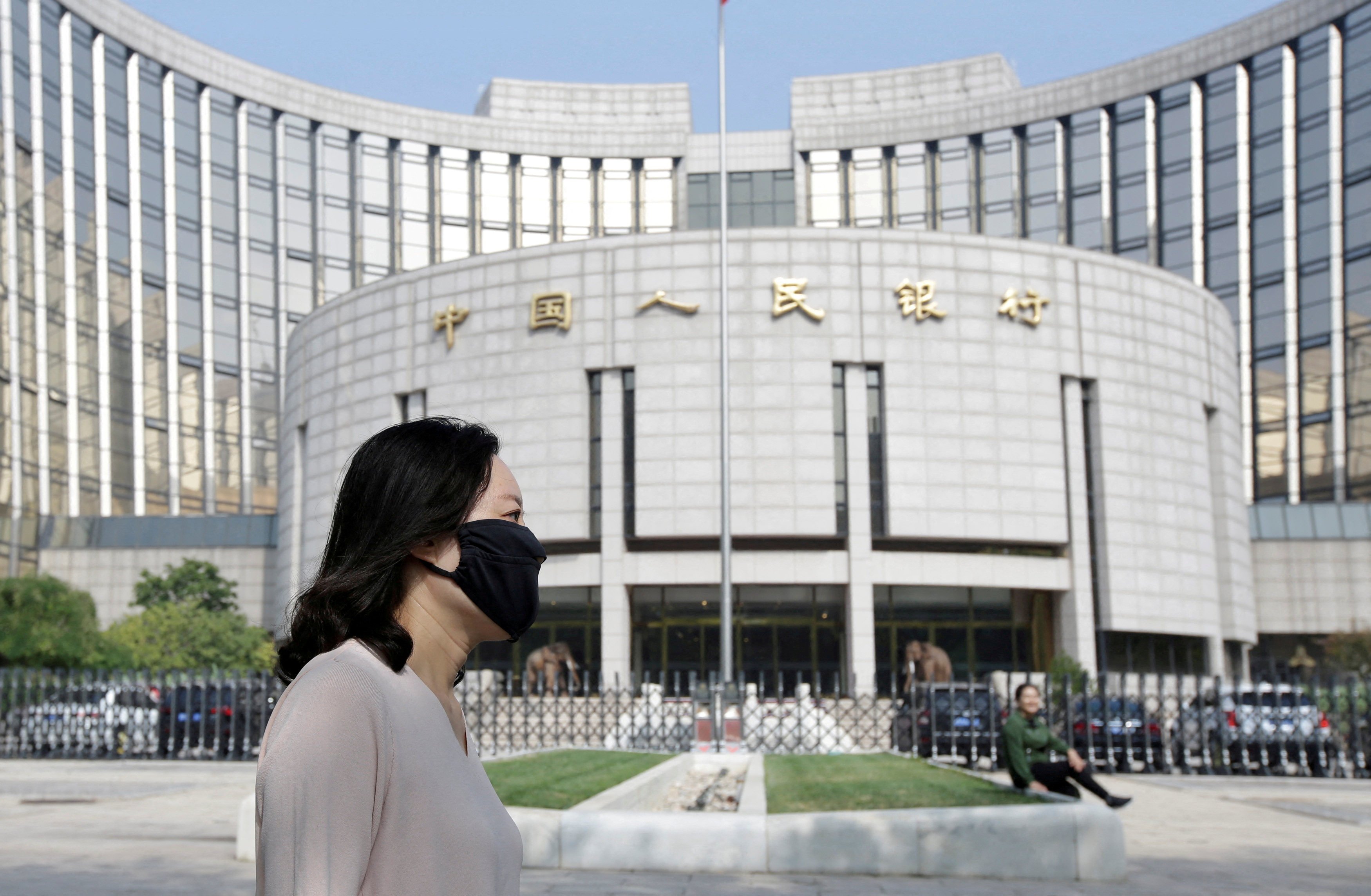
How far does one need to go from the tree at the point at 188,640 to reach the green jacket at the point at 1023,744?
3712 centimetres

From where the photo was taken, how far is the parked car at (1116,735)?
2498cm

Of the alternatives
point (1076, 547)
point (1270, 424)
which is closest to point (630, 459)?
point (1076, 547)

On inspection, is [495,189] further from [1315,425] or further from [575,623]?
[1315,425]

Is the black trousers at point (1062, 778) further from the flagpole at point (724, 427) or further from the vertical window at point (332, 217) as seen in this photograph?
the vertical window at point (332, 217)

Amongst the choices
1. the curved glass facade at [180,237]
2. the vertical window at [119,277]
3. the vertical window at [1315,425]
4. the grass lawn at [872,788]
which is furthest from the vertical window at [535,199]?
the grass lawn at [872,788]

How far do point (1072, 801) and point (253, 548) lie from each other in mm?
55369

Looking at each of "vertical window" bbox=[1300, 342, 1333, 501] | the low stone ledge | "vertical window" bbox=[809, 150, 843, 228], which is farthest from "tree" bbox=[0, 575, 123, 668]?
"vertical window" bbox=[1300, 342, 1333, 501]

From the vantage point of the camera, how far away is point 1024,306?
46.6 metres

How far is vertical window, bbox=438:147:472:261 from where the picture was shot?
76250 millimetres

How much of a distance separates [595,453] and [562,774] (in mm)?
30449

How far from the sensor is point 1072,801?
37.6ft

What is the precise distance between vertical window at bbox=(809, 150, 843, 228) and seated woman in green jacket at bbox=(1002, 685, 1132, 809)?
208ft

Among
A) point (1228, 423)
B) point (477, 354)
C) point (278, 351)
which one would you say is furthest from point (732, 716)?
point (278, 351)

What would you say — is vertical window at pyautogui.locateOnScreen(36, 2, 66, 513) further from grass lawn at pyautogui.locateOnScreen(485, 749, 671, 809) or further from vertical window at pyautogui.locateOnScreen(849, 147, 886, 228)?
grass lawn at pyautogui.locateOnScreen(485, 749, 671, 809)
